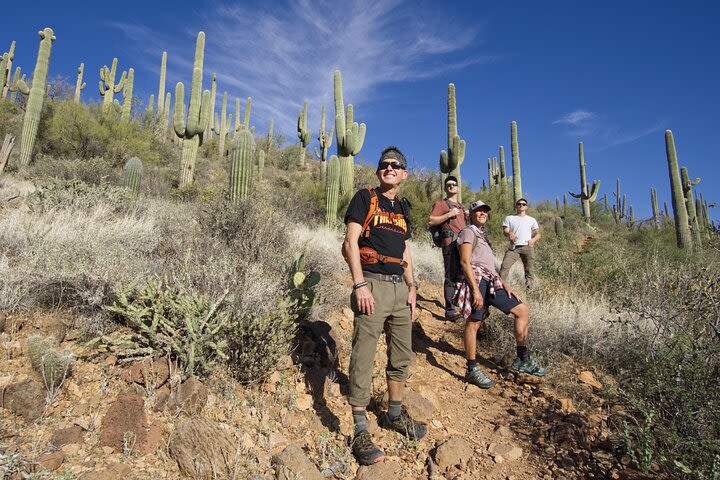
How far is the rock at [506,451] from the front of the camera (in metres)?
2.62

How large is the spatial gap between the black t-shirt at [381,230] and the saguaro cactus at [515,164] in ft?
44.5

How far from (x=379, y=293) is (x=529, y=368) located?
6.49 ft

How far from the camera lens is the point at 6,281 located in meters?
2.80

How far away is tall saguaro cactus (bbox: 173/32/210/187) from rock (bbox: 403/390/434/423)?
11060 mm

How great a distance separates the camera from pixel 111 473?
6.13 ft

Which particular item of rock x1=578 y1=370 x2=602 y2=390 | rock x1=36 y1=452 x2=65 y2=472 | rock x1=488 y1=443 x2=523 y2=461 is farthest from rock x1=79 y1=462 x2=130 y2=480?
rock x1=578 y1=370 x2=602 y2=390

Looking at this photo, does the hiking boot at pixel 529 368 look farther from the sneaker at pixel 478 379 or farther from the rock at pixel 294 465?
the rock at pixel 294 465

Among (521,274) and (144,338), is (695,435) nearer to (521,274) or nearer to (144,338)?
(144,338)

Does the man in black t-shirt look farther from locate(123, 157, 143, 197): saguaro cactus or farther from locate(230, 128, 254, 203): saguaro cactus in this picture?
locate(123, 157, 143, 197): saguaro cactus

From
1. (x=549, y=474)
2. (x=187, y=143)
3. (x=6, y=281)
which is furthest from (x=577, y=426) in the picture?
(x=187, y=143)

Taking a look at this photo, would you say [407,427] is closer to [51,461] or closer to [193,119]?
[51,461]

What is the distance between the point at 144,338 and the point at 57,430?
0.74 metres

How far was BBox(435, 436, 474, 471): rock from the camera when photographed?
8.23 feet

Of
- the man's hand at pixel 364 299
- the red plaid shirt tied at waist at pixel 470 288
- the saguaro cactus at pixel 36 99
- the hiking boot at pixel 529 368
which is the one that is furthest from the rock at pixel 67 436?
the saguaro cactus at pixel 36 99
